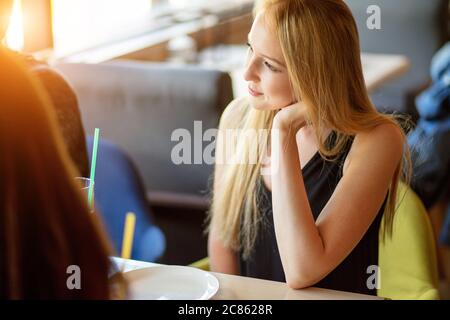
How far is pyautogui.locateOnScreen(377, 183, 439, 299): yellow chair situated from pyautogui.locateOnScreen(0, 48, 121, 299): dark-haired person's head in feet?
2.87

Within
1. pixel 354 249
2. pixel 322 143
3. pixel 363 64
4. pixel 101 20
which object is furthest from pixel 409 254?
pixel 363 64

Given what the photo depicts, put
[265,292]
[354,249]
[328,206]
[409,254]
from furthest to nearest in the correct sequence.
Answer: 1. [409,254]
2. [354,249]
3. [328,206]
4. [265,292]

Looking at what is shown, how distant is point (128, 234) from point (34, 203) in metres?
1.19

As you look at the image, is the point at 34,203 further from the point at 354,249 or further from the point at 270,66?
the point at 354,249

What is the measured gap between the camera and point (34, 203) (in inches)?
24.2

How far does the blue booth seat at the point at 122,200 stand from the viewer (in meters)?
1.85

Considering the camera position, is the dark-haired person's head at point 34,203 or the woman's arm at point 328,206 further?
the woman's arm at point 328,206

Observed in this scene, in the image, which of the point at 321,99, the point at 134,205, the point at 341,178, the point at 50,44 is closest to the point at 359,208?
the point at 341,178

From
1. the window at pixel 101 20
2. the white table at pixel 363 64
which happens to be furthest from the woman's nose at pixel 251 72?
the white table at pixel 363 64

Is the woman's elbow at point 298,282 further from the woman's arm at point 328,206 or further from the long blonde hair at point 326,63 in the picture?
the long blonde hair at point 326,63

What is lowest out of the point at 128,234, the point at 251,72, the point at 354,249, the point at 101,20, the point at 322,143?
the point at 128,234

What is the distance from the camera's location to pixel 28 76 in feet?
2.06

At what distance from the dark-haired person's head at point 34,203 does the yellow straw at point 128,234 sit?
1113mm

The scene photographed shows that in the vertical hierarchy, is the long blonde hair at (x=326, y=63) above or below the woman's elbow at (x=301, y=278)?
above
